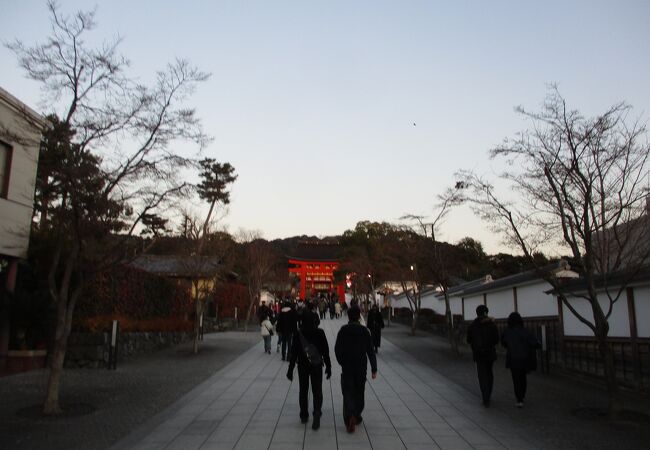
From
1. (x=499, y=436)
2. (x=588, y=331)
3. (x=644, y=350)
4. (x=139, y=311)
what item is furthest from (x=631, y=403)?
(x=139, y=311)

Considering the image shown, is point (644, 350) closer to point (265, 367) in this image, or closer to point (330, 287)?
point (265, 367)

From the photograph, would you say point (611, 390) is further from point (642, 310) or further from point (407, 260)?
point (407, 260)

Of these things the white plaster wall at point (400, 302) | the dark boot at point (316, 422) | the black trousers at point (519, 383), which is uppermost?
the white plaster wall at point (400, 302)

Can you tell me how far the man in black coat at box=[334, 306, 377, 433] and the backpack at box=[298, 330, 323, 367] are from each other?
30 centimetres

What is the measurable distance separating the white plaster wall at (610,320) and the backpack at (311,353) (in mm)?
6768

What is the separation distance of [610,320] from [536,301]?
452 centimetres

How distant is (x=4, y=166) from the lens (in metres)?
12.7

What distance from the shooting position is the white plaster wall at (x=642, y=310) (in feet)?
31.6

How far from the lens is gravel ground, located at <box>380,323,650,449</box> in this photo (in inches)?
269

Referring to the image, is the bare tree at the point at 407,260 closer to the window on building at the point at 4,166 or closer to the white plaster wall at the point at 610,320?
the white plaster wall at the point at 610,320

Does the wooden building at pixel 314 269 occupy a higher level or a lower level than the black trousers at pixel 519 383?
higher

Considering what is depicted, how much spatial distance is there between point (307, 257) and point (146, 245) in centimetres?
5659

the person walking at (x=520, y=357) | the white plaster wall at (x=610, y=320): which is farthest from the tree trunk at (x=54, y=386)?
the white plaster wall at (x=610, y=320)

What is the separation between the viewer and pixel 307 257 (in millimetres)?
67188
